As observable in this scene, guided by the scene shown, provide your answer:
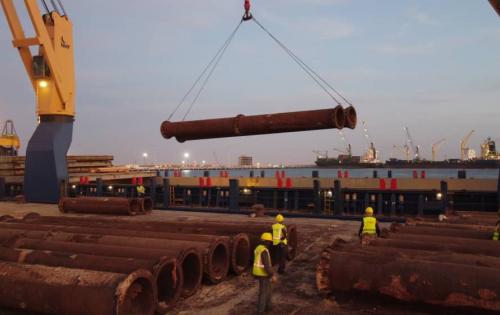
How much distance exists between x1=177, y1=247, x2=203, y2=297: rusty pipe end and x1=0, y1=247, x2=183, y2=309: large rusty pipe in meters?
0.54

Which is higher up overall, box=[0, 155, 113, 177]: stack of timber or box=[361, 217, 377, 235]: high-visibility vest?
box=[0, 155, 113, 177]: stack of timber

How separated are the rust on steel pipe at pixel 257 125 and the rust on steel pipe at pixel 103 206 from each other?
10.5 meters

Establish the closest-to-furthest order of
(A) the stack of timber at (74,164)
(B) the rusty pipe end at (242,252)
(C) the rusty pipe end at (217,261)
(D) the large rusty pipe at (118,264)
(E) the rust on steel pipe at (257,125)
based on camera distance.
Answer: (D) the large rusty pipe at (118,264)
(C) the rusty pipe end at (217,261)
(E) the rust on steel pipe at (257,125)
(B) the rusty pipe end at (242,252)
(A) the stack of timber at (74,164)

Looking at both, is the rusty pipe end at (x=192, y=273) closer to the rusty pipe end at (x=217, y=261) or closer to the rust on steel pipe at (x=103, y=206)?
the rusty pipe end at (x=217, y=261)

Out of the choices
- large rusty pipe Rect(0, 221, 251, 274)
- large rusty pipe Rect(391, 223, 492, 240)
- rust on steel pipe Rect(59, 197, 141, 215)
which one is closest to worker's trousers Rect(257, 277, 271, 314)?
large rusty pipe Rect(0, 221, 251, 274)

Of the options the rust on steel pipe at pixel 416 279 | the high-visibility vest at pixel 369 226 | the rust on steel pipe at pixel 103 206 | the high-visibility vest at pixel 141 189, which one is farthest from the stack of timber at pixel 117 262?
the high-visibility vest at pixel 141 189

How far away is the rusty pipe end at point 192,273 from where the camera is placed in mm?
8359

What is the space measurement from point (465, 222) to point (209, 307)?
906cm

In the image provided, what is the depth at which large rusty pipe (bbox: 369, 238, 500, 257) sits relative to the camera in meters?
8.15

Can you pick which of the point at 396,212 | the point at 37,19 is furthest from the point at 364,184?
the point at 37,19

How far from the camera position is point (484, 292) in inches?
248

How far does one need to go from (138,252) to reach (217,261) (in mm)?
2428

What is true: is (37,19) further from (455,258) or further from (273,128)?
(455,258)

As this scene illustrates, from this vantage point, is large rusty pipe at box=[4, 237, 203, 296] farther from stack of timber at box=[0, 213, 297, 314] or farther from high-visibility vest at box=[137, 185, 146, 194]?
high-visibility vest at box=[137, 185, 146, 194]
